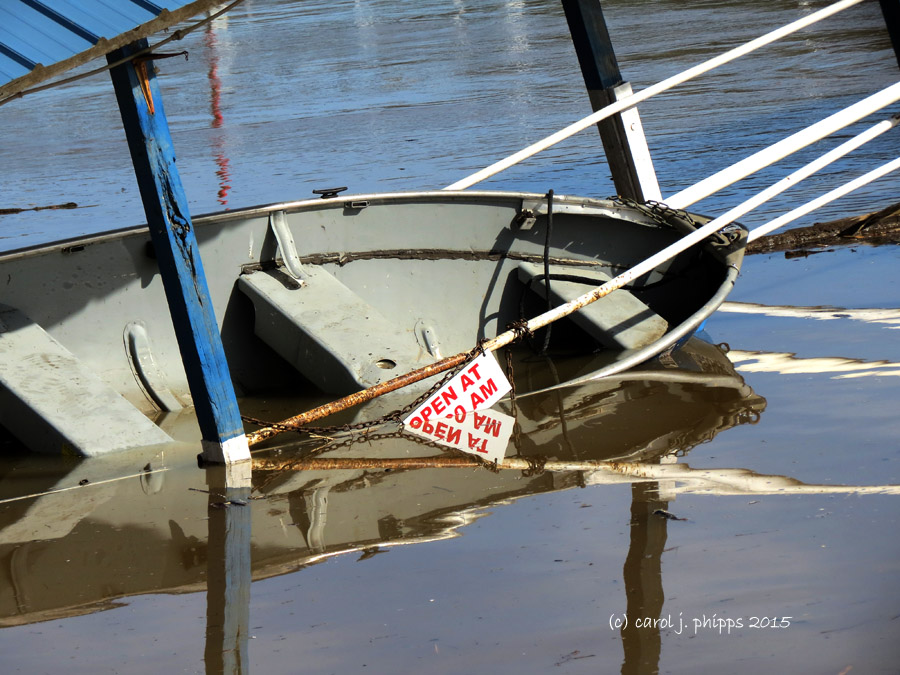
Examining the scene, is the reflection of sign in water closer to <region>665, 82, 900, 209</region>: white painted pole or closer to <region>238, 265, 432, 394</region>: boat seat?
<region>238, 265, 432, 394</region>: boat seat

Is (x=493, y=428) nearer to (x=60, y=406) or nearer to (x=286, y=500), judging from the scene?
(x=286, y=500)

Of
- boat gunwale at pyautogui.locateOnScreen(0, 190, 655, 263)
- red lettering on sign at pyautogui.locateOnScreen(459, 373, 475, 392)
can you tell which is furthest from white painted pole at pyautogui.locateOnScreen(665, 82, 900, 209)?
red lettering on sign at pyautogui.locateOnScreen(459, 373, 475, 392)

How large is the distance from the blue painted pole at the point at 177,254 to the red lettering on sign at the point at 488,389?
1.13m

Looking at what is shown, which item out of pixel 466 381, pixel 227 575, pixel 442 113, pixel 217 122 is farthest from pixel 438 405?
pixel 217 122

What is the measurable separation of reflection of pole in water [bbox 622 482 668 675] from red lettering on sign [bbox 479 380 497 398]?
1114mm

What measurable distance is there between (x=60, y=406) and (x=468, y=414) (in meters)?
1.91

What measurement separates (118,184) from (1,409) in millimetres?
7994

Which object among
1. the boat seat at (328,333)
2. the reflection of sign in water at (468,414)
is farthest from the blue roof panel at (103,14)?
the boat seat at (328,333)

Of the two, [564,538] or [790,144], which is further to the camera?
[790,144]

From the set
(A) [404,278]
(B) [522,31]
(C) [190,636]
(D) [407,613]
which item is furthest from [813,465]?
(B) [522,31]

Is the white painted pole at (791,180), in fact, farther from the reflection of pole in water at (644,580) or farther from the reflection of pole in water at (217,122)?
the reflection of pole in water at (217,122)

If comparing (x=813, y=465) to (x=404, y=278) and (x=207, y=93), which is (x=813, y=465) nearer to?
(x=404, y=278)

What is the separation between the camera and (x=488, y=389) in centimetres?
531

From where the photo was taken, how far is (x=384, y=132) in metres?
14.6
